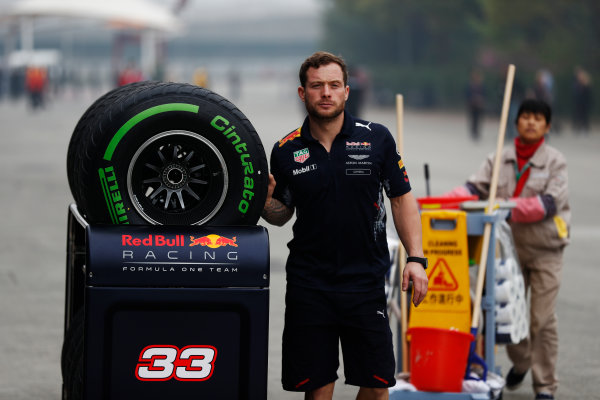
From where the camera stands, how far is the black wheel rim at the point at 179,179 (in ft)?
14.7

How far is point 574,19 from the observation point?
1721 inches

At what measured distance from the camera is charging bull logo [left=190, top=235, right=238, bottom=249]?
434cm

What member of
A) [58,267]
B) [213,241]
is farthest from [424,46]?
[213,241]

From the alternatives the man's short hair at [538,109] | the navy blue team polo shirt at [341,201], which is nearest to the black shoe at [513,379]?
the man's short hair at [538,109]

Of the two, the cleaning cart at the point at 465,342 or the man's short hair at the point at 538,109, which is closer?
the cleaning cart at the point at 465,342

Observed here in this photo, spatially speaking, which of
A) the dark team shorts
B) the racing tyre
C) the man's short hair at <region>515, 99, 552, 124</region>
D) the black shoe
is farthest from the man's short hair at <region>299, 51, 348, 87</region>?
the black shoe

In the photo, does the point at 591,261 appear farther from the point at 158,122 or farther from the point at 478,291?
the point at 158,122

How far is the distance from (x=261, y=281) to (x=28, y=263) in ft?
23.5

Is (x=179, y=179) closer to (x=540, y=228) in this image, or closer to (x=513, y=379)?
(x=540, y=228)

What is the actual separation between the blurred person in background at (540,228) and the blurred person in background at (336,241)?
1.90 meters

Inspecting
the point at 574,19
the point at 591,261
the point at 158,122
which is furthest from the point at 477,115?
the point at 158,122

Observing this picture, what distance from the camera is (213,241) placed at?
4363 mm

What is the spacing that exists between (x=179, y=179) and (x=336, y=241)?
641mm

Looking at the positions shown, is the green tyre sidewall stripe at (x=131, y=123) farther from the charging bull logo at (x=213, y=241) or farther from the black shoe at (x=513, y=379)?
the black shoe at (x=513, y=379)
